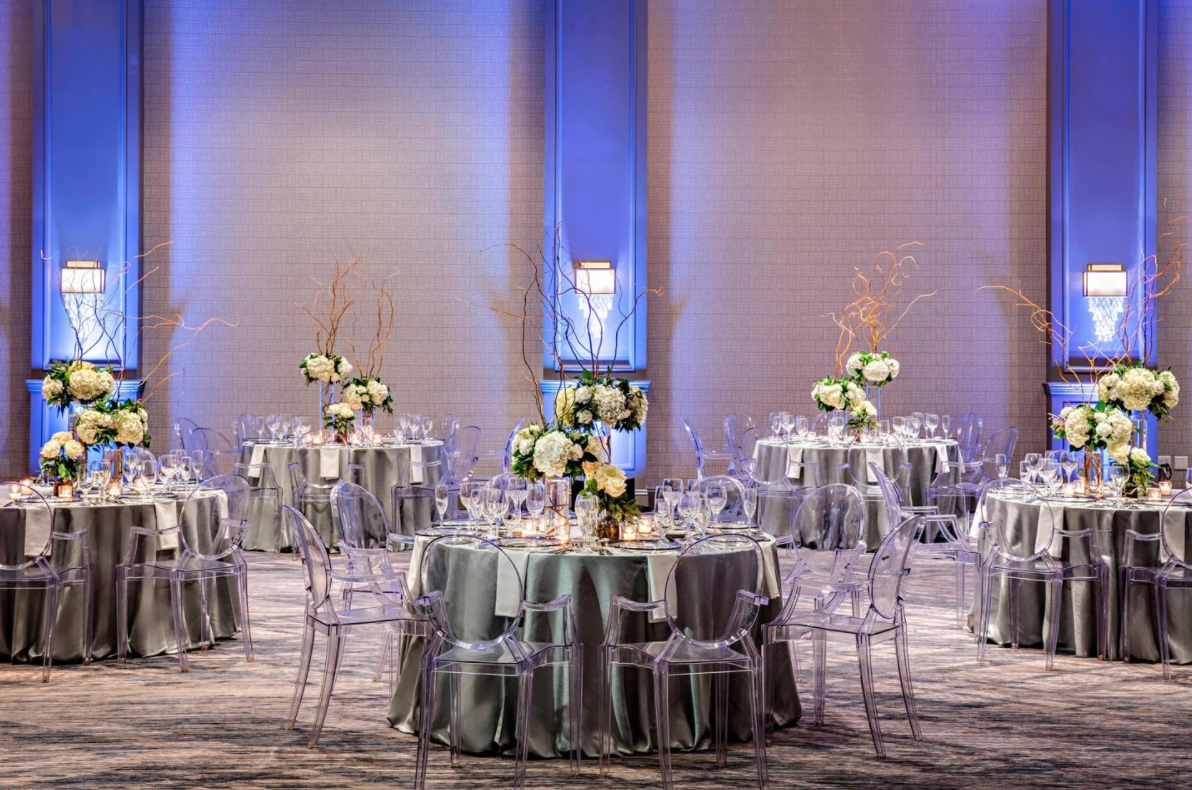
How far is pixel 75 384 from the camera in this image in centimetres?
637

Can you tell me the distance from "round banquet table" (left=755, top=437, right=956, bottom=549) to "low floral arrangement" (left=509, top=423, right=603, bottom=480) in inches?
171

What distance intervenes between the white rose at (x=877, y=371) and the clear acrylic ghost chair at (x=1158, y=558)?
3811mm

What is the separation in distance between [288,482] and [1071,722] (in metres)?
5.81

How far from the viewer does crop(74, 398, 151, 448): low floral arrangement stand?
628 centimetres

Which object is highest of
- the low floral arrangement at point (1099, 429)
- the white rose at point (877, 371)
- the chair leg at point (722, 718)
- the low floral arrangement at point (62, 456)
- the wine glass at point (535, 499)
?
the white rose at point (877, 371)

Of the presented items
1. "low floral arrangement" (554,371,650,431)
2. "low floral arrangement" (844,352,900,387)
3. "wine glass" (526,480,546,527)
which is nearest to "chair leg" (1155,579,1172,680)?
"low floral arrangement" (554,371,650,431)

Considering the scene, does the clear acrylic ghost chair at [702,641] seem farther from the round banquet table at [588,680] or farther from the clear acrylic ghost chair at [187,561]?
the clear acrylic ghost chair at [187,561]

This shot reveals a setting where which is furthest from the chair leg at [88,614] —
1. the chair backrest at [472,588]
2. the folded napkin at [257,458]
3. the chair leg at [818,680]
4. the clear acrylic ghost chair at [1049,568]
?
the clear acrylic ghost chair at [1049,568]

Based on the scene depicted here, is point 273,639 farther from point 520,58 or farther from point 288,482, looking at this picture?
point 520,58

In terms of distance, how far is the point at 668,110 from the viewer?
11.6m

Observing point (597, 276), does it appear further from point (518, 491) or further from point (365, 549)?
point (518, 491)

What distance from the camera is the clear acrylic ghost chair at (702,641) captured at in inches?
163

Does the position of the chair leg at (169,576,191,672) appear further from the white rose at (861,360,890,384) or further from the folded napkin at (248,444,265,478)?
the white rose at (861,360,890,384)

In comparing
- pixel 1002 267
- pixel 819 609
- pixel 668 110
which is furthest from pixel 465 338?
pixel 819 609
